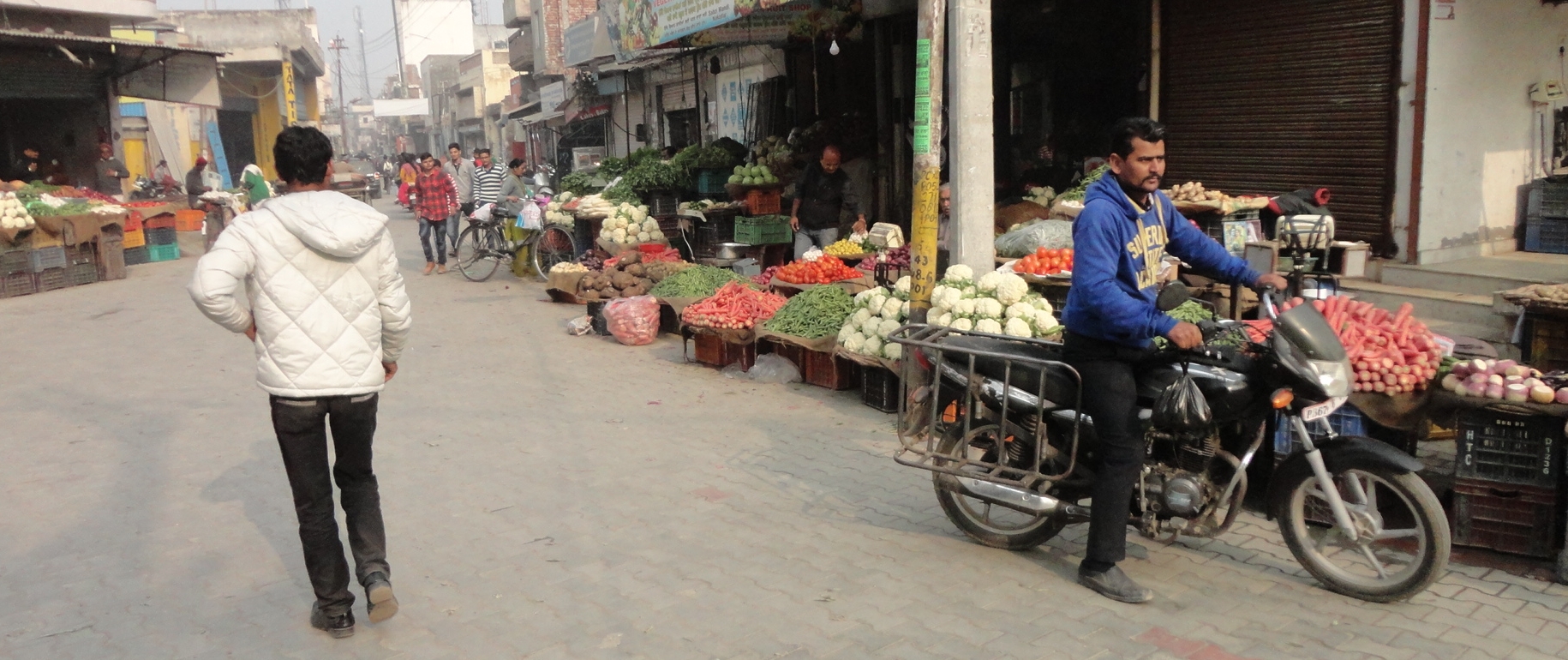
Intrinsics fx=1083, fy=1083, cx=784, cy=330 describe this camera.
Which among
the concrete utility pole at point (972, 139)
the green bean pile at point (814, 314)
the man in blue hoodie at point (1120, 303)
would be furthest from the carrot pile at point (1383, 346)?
the green bean pile at point (814, 314)

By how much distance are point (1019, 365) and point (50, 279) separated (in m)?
16.4

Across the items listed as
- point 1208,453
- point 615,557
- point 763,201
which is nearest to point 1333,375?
point 1208,453

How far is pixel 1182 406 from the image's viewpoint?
4.05 m

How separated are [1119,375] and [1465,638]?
1.53m

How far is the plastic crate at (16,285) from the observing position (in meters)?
15.3

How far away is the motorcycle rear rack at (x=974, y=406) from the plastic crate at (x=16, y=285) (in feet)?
50.2

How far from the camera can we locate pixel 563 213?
15.6 meters

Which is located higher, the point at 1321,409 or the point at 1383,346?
the point at 1383,346

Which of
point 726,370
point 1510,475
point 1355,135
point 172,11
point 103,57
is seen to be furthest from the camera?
point 172,11

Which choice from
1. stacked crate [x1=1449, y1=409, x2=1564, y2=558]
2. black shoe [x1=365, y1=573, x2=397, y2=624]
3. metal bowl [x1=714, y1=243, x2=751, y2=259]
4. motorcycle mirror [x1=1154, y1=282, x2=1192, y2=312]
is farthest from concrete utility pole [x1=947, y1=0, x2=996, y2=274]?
metal bowl [x1=714, y1=243, x2=751, y2=259]

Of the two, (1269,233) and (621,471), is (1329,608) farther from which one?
(1269,233)

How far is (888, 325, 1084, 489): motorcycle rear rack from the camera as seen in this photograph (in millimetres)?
4539

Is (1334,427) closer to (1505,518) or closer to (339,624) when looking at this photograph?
(1505,518)

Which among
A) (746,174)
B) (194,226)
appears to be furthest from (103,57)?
(746,174)
